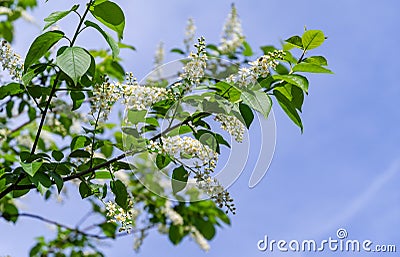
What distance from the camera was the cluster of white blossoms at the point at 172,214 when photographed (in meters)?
4.09

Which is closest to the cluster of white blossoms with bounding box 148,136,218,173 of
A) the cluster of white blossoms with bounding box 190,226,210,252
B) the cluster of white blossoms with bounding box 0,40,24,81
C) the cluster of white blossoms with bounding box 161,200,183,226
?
the cluster of white blossoms with bounding box 0,40,24,81

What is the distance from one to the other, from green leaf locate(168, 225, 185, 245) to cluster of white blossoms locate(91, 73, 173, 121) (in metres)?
2.56

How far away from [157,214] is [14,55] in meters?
2.54

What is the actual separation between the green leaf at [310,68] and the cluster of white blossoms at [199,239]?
287 cm

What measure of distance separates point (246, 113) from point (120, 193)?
17.9 inches

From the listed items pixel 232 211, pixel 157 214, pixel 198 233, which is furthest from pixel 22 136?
pixel 232 211

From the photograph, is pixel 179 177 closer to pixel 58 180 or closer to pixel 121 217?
pixel 121 217

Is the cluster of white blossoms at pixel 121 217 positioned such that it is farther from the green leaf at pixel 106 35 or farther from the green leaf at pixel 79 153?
the green leaf at pixel 106 35

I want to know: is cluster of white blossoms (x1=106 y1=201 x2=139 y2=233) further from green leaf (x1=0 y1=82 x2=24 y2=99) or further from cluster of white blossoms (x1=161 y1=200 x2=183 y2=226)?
cluster of white blossoms (x1=161 y1=200 x2=183 y2=226)

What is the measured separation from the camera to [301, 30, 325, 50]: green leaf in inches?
63.1

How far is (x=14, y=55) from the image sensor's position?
5.82 ft

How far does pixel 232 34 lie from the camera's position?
391 cm

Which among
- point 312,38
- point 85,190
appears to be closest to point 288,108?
point 312,38

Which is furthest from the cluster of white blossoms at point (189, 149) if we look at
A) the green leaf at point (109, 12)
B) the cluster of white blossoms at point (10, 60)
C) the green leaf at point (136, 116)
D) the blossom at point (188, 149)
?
the cluster of white blossoms at point (10, 60)
